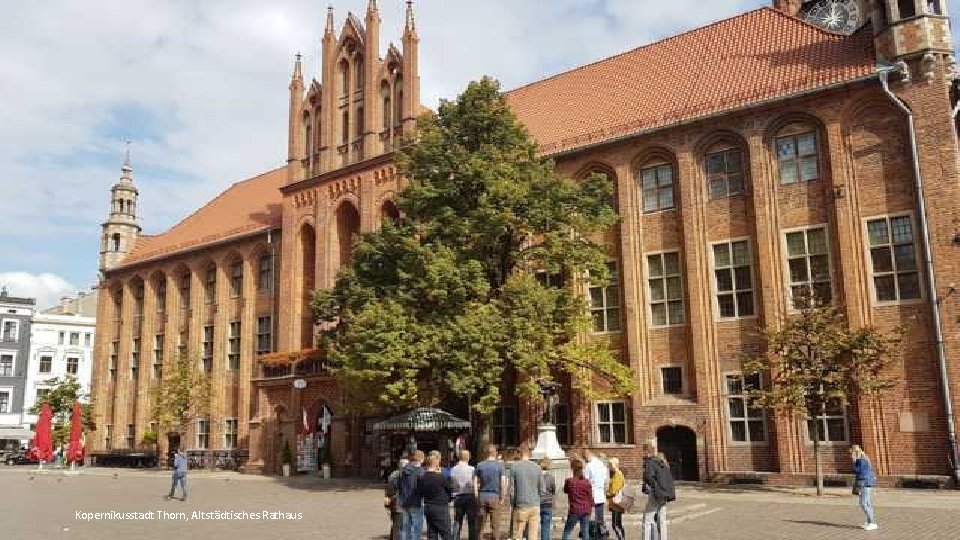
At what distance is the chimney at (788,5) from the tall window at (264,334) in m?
32.0

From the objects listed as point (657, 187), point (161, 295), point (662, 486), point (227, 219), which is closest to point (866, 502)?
point (662, 486)

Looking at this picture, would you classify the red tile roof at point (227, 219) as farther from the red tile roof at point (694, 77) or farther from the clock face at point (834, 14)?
the clock face at point (834, 14)

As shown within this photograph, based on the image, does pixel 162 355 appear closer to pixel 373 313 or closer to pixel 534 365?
pixel 373 313

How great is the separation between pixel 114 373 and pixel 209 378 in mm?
10512

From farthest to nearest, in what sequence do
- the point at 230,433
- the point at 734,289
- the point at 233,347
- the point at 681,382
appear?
the point at 233,347 < the point at 230,433 < the point at 681,382 < the point at 734,289

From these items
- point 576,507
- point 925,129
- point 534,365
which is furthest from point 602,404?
point 576,507

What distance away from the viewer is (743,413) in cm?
2480

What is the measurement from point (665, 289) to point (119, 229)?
3724 cm

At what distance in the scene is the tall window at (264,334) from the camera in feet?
129

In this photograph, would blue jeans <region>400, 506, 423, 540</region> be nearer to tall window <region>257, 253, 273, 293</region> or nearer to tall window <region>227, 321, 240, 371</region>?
tall window <region>257, 253, 273, 293</region>

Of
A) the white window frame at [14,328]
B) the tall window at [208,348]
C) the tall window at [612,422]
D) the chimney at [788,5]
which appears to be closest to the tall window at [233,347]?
the tall window at [208,348]

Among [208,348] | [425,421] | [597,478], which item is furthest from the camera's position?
[208,348]

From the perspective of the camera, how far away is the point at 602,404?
90.2 feet

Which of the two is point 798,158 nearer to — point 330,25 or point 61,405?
point 330,25
